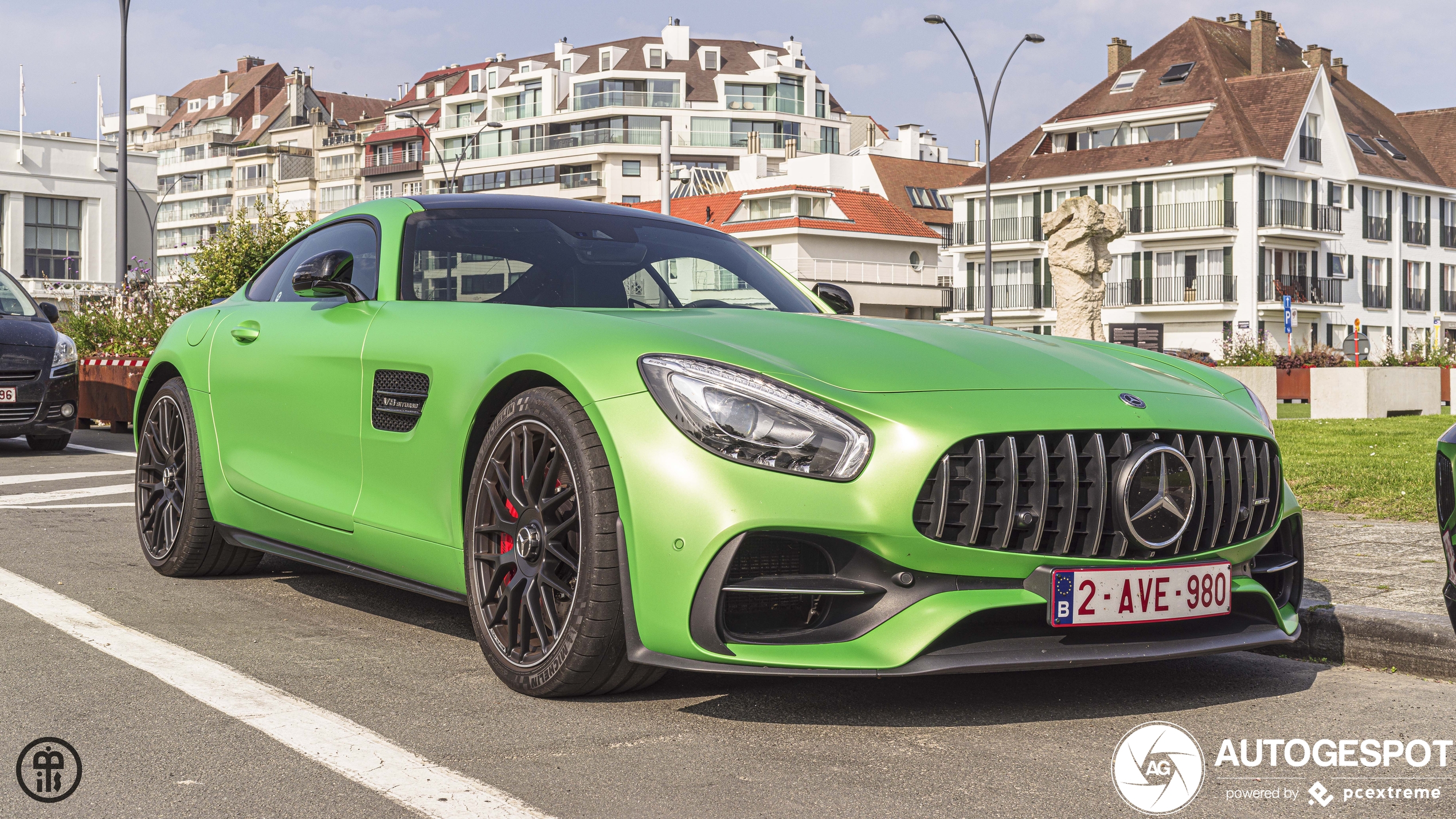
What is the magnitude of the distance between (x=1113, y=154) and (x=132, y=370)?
51.5 m

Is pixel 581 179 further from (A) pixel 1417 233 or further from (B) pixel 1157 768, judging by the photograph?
(B) pixel 1157 768

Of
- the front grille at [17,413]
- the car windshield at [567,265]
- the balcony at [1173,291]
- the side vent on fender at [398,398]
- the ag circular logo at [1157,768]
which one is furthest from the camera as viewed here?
the balcony at [1173,291]

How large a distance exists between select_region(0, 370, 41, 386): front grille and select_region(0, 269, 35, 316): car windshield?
0.76 metres

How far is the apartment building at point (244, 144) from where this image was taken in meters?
119

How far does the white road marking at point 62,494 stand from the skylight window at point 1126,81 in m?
59.0

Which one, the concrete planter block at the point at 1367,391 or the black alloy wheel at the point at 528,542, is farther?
the concrete planter block at the point at 1367,391

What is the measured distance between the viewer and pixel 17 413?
502 inches

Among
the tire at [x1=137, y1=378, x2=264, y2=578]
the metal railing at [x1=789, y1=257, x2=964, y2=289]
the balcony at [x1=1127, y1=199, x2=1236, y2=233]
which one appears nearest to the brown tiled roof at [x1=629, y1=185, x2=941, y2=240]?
the metal railing at [x1=789, y1=257, x2=964, y2=289]

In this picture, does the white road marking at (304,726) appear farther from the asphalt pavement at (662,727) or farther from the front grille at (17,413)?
the front grille at (17,413)

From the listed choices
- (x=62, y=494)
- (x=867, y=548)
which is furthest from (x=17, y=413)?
(x=867, y=548)

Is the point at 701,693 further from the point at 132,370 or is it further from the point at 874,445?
the point at 132,370

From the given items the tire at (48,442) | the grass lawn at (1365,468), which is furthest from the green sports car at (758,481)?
the tire at (48,442)

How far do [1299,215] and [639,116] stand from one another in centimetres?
4547

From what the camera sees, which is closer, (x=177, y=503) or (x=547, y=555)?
(x=547, y=555)
